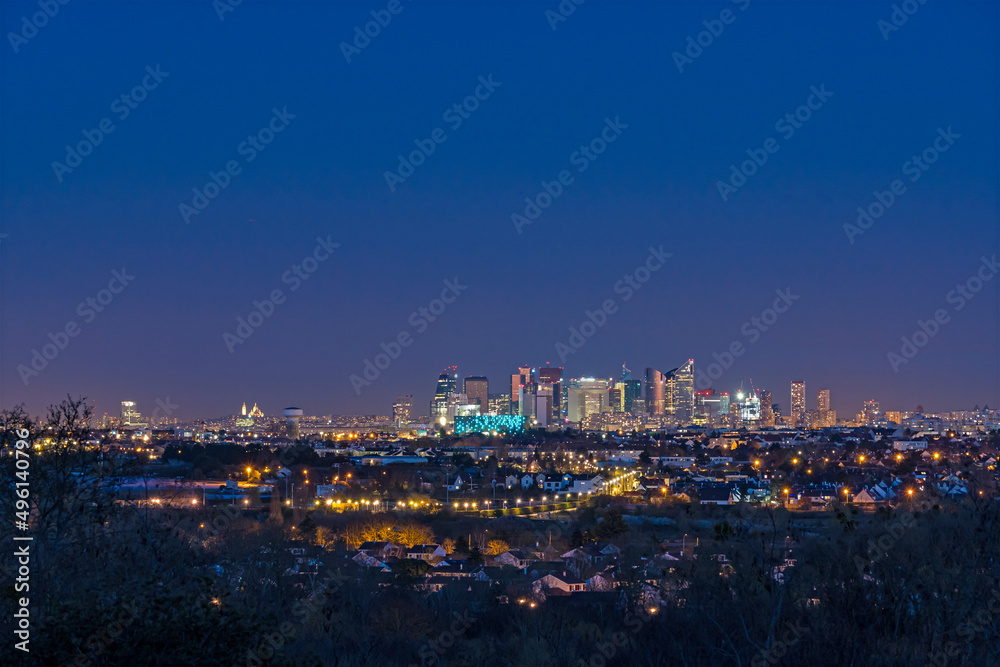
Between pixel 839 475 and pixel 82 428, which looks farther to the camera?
pixel 839 475

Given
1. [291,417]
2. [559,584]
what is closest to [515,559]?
[559,584]

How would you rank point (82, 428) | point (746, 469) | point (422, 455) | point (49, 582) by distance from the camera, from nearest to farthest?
point (49, 582)
point (82, 428)
point (746, 469)
point (422, 455)

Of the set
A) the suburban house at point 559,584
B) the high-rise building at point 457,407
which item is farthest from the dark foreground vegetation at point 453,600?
the high-rise building at point 457,407

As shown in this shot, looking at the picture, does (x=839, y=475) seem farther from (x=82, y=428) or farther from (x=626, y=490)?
(x=82, y=428)

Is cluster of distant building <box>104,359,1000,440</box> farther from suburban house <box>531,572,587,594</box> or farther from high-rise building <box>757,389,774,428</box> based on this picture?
suburban house <box>531,572,587,594</box>

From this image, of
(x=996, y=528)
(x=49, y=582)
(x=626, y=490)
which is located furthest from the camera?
(x=626, y=490)

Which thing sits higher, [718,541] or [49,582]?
[49,582]

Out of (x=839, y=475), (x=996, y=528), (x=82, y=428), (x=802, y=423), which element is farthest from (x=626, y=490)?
(x=802, y=423)
